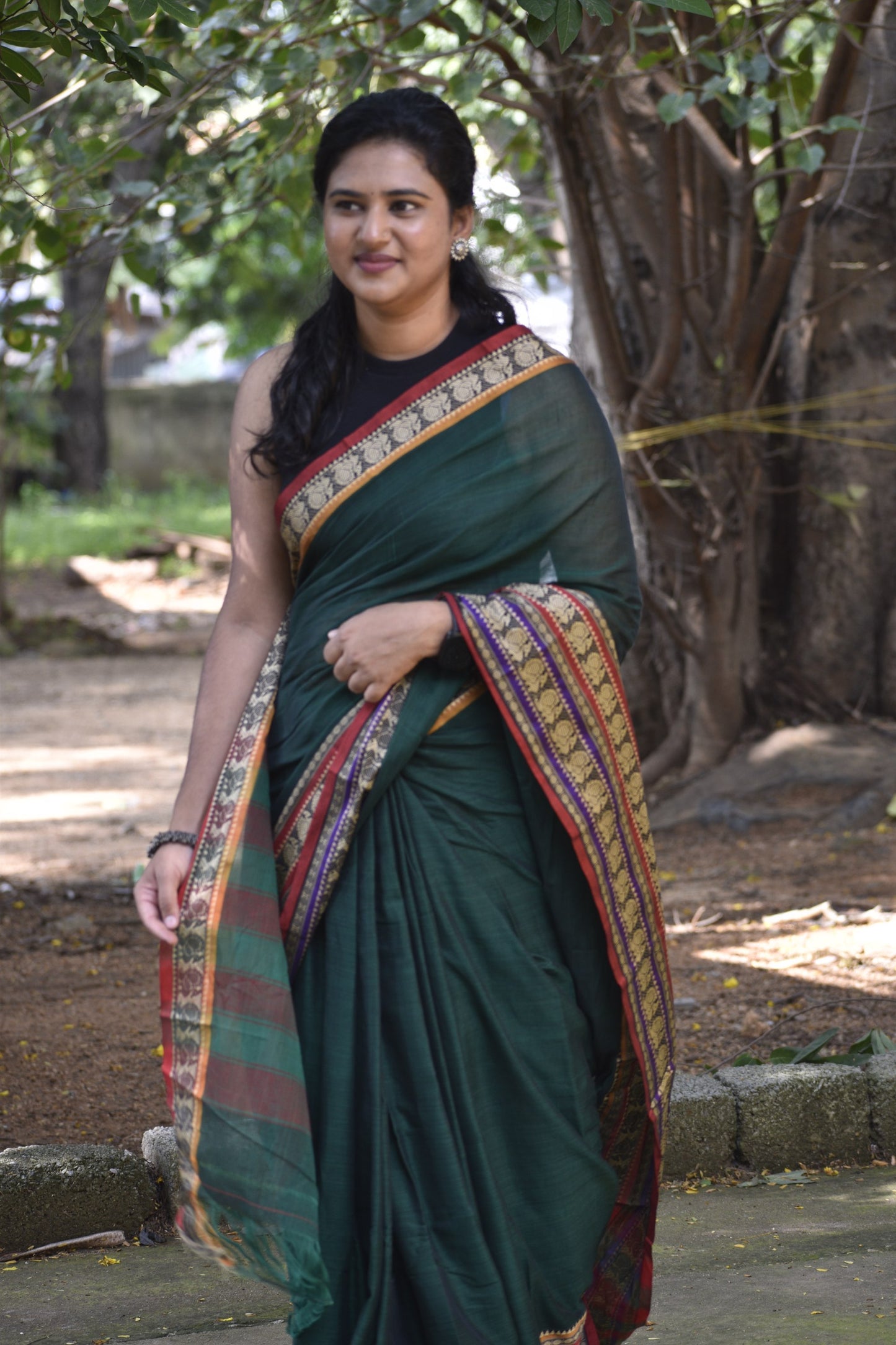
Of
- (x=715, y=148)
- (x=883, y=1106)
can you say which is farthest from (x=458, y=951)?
(x=715, y=148)

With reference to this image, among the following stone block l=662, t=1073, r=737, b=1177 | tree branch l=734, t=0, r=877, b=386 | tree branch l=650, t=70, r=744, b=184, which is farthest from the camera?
tree branch l=650, t=70, r=744, b=184

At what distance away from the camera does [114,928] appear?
16.1ft

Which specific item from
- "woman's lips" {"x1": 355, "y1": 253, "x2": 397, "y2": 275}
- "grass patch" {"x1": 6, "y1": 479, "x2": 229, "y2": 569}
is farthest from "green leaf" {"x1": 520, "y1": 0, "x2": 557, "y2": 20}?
"grass patch" {"x1": 6, "y1": 479, "x2": 229, "y2": 569}

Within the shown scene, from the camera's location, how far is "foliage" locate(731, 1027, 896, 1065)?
138 inches

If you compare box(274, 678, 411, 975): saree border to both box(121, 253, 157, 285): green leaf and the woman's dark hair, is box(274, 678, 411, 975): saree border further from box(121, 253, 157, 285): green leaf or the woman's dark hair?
box(121, 253, 157, 285): green leaf

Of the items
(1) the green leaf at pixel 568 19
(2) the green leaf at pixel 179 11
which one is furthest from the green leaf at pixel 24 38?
(1) the green leaf at pixel 568 19

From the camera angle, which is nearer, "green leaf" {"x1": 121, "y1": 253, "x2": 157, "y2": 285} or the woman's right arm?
the woman's right arm

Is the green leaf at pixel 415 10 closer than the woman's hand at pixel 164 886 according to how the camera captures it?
No

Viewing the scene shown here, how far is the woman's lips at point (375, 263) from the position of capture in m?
2.03

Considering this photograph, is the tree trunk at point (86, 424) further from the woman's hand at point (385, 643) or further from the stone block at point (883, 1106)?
the woman's hand at point (385, 643)

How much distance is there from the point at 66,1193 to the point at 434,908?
152 centimetres

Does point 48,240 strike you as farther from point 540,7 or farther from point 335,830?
point 335,830

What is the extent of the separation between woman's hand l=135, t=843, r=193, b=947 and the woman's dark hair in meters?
0.57

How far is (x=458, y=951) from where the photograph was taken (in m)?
2.00
